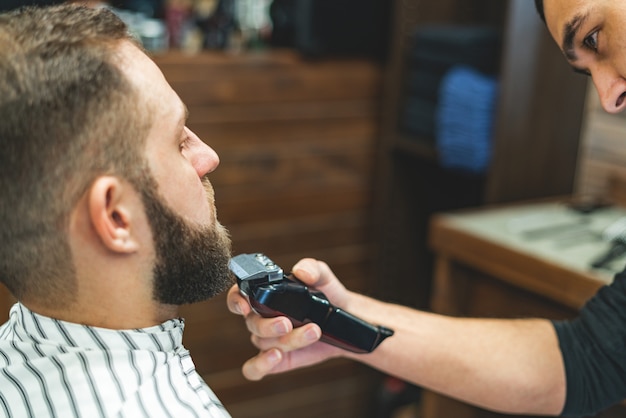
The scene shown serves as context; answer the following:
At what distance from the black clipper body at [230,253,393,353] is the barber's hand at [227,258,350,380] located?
0.02 metres

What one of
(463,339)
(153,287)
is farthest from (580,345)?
(153,287)

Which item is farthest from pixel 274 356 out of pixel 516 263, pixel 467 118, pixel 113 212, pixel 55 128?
pixel 467 118

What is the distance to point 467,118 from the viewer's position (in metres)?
2.28

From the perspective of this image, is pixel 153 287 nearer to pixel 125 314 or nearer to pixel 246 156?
pixel 125 314

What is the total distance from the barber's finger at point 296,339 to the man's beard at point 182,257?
170 mm

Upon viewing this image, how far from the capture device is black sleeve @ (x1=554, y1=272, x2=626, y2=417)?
1.32 m

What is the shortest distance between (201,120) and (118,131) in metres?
1.57

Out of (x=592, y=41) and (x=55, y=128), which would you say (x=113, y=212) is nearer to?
(x=55, y=128)

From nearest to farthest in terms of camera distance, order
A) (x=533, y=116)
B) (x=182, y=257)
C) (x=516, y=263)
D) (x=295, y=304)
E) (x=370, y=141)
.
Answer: (x=182, y=257), (x=295, y=304), (x=516, y=263), (x=533, y=116), (x=370, y=141)

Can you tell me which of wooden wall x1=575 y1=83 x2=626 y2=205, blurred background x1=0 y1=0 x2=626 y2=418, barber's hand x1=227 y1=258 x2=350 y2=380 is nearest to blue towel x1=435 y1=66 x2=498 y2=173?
blurred background x1=0 y1=0 x2=626 y2=418

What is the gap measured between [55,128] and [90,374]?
0.30 meters

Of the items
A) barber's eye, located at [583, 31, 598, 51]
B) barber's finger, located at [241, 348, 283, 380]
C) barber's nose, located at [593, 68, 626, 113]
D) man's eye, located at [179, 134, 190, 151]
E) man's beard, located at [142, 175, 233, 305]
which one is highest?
barber's eye, located at [583, 31, 598, 51]

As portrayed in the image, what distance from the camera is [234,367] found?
8.92 ft

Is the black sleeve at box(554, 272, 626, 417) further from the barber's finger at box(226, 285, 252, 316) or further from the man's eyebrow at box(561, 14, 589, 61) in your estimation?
the barber's finger at box(226, 285, 252, 316)
